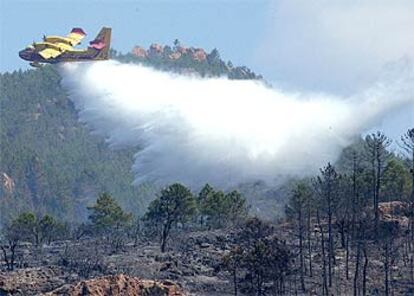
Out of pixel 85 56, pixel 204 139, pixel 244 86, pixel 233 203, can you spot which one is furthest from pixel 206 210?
pixel 244 86

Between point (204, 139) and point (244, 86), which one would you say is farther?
point (244, 86)

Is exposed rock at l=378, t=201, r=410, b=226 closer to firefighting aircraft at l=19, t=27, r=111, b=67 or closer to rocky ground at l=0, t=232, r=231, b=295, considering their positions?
rocky ground at l=0, t=232, r=231, b=295

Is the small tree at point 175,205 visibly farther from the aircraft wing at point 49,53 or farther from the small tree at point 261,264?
A: the aircraft wing at point 49,53

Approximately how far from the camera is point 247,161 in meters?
155

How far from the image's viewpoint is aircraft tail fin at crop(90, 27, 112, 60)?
426 feet

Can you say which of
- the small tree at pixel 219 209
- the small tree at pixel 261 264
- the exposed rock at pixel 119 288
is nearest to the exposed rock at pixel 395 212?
the small tree at pixel 219 209

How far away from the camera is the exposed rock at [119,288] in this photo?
55.6m

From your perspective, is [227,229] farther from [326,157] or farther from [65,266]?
[326,157]

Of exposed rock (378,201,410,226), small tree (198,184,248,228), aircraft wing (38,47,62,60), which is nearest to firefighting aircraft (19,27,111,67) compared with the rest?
aircraft wing (38,47,62,60)

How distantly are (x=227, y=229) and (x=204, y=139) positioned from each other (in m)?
56.9

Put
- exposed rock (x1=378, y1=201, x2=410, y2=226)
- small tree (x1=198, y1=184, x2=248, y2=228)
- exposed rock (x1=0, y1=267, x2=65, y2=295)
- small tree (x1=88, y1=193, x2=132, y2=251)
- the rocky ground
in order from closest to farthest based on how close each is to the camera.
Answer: exposed rock (x1=0, y1=267, x2=65, y2=295) → the rocky ground → exposed rock (x1=378, y1=201, x2=410, y2=226) → small tree (x1=198, y1=184, x2=248, y2=228) → small tree (x1=88, y1=193, x2=132, y2=251)

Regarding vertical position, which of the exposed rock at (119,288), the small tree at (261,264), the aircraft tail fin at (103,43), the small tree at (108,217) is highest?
the aircraft tail fin at (103,43)

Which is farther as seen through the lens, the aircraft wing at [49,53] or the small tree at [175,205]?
the aircraft wing at [49,53]

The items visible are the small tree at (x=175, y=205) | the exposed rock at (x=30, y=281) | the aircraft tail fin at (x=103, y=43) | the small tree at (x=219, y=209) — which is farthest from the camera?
→ the aircraft tail fin at (x=103, y=43)
